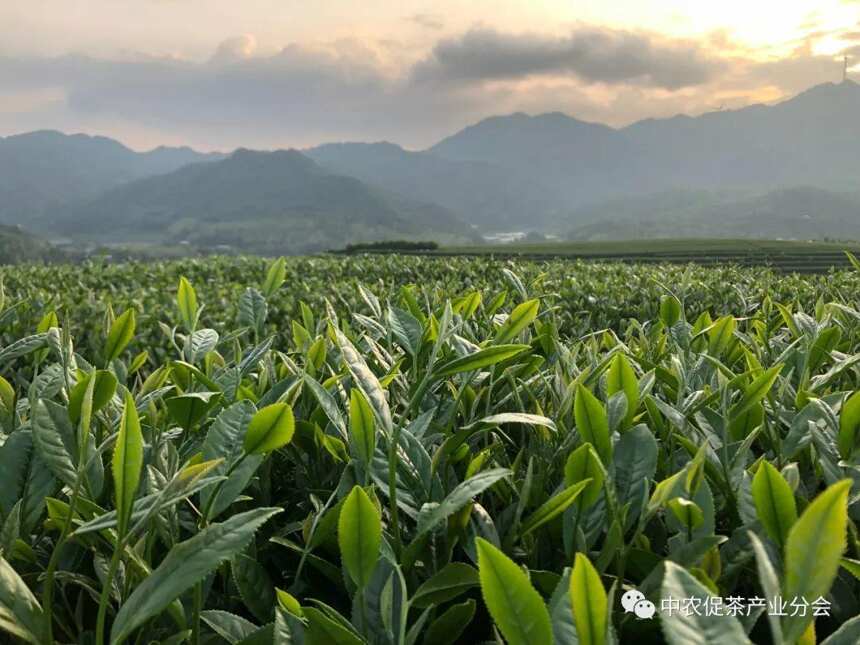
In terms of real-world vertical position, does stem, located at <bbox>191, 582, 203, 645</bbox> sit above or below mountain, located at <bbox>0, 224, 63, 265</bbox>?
below

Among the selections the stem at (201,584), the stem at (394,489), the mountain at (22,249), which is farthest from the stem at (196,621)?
the mountain at (22,249)

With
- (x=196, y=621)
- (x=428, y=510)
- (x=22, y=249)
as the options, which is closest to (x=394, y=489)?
(x=428, y=510)

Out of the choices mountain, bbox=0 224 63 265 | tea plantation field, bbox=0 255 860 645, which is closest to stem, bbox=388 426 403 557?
tea plantation field, bbox=0 255 860 645

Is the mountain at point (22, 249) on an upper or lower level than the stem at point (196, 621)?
upper

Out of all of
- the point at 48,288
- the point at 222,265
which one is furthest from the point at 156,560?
the point at 222,265

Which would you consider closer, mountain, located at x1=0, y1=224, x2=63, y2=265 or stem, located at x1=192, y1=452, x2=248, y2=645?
stem, located at x1=192, y1=452, x2=248, y2=645

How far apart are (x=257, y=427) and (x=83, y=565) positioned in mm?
459

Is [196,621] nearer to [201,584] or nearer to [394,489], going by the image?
[201,584]

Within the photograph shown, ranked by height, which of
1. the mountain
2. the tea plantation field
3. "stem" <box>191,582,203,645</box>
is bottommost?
"stem" <box>191,582,203,645</box>

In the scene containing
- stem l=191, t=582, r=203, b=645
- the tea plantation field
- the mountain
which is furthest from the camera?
the mountain

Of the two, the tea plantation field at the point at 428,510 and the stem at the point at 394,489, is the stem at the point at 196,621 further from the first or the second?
the stem at the point at 394,489

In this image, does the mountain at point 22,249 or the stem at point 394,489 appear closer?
the stem at point 394,489

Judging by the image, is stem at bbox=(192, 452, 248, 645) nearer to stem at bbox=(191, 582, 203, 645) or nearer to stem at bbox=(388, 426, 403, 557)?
stem at bbox=(191, 582, 203, 645)

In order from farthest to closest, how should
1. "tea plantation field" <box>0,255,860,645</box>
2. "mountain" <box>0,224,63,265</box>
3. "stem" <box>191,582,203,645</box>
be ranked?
"mountain" <box>0,224,63,265</box> → "stem" <box>191,582,203,645</box> → "tea plantation field" <box>0,255,860,645</box>
